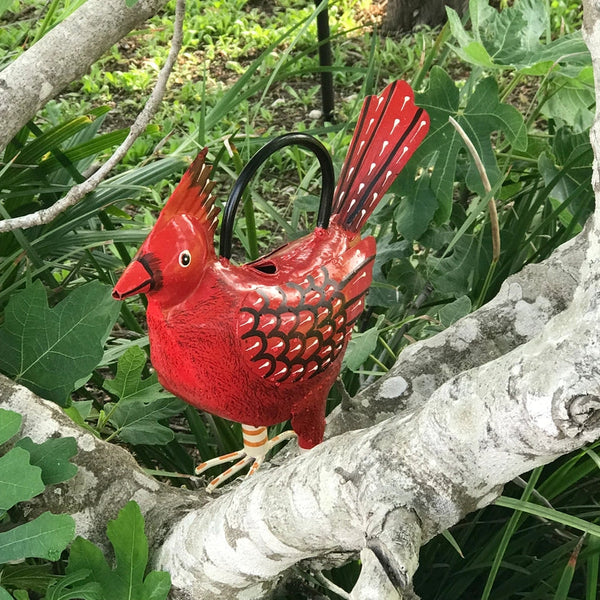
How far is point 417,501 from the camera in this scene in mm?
619

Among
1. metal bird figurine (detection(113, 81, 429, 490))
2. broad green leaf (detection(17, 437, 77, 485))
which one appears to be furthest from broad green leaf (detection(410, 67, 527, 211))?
broad green leaf (detection(17, 437, 77, 485))

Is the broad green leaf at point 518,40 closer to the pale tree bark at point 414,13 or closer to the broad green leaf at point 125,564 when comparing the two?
the broad green leaf at point 125,564

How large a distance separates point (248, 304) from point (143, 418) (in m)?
0.33

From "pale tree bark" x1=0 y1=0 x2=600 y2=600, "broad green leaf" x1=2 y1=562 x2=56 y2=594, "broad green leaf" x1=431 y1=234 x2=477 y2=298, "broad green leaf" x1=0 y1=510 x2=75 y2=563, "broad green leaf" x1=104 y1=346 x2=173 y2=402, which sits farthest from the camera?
"broad green leaf" x1=431 y1=234 x2=477 y2=298

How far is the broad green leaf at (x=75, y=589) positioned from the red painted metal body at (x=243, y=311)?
0.20 m

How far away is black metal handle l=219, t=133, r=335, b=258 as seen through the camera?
771 mm

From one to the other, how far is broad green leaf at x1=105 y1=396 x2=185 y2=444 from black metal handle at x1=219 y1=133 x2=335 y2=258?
0.30 metres

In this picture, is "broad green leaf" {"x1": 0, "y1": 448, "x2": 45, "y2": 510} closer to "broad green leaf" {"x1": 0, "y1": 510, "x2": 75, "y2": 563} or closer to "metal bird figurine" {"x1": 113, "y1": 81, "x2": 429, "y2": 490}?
"broad green leaf" {"x1": 0, "y1": 510, "x2": 75, "y2": 563}

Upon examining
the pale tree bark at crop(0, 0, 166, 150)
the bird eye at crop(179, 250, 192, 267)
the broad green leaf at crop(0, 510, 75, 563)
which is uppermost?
the pale tree bark at crop(0, 0, 166, 150)

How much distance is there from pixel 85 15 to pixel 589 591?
0.96 meters

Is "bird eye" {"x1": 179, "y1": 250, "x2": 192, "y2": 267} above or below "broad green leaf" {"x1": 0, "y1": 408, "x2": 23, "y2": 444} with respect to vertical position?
above

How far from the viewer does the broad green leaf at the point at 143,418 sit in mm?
1013

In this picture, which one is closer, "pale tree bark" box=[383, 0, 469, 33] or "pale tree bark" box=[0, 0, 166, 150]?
"pale tree bark" box=[0, 0, 166, 150]

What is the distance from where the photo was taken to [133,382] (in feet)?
3.25
